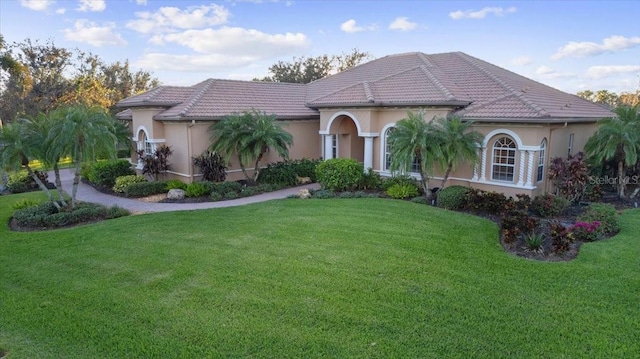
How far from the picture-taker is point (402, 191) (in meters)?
16.0

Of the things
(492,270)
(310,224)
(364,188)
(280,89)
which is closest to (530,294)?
(492,270)

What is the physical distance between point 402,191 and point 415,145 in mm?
2199

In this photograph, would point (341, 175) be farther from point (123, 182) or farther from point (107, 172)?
point (107, 172)

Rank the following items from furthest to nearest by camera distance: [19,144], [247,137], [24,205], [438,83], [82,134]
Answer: [438,83] < [247,137] < [24,205] < [82,134] < [19,144]

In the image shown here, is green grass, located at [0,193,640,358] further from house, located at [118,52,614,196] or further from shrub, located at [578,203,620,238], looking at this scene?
house, located at [118,52,614,196]

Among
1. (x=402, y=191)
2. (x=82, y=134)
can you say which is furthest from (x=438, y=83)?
(x=82, y=134)

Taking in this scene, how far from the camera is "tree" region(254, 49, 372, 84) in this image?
158ft

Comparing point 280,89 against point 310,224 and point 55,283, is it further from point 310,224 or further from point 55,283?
point 55,283

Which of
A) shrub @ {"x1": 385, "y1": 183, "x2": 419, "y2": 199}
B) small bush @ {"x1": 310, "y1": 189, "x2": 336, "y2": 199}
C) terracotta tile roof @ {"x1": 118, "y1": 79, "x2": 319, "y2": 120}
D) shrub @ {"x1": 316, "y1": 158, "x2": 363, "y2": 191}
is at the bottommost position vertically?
small bush @ {"x1": 310, "y1": 189, "x2": 336, "y2": 199}

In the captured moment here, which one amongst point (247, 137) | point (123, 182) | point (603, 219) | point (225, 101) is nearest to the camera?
point (603, 219)

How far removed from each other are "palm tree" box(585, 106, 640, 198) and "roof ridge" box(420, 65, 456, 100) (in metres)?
5.63

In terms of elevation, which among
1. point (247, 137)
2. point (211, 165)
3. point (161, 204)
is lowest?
point (161, 204)

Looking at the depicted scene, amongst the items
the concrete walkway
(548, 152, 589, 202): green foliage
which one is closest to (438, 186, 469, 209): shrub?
(548, 152, 589, 202): green foliage

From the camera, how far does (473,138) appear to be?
14.8 metres
